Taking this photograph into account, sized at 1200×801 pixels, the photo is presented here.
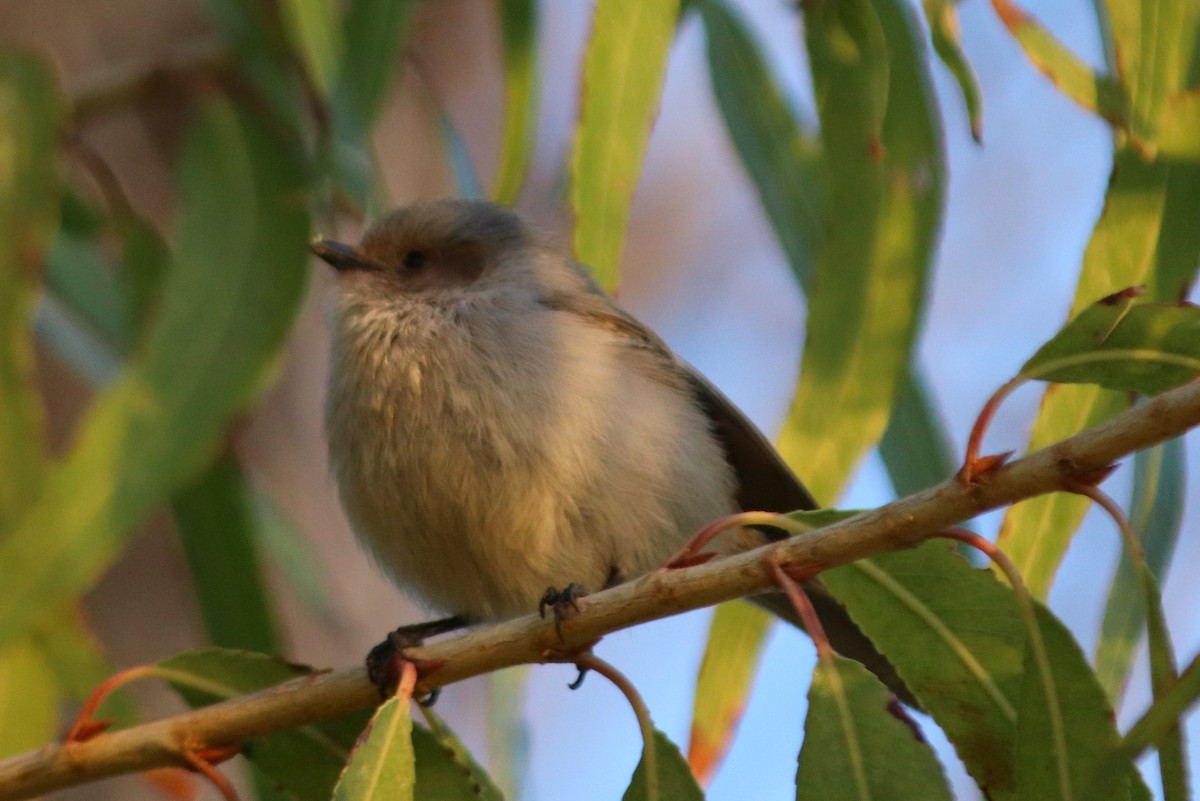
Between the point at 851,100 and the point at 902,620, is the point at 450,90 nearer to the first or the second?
the point at 851,100

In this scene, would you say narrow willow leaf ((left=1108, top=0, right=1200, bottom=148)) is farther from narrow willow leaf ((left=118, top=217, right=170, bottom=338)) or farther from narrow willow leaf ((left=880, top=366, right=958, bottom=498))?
narrow willow leaf ((left=118, top=217, right=170, bottom=338))

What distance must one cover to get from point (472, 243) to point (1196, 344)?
166cm

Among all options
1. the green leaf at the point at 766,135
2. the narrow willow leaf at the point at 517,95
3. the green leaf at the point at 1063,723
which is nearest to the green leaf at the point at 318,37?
the narrow willow leaf at the point at 517,95

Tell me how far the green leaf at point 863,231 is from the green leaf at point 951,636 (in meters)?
0.55

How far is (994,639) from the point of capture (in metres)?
1.59

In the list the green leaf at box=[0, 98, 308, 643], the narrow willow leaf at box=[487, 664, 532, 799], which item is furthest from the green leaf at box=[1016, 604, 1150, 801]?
the green leaf at box=[0, 98, 308, 643]

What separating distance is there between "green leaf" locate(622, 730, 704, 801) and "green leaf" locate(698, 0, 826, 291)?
1055 mm

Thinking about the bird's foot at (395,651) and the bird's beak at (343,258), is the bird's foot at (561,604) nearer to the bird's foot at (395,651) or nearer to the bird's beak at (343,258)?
the bird's foot at (395,651)

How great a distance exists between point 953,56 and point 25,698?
5.50 feet

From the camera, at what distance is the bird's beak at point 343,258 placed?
275cm

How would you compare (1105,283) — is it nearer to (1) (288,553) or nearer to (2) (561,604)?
(2) (561,604)

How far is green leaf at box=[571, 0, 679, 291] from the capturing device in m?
2.14

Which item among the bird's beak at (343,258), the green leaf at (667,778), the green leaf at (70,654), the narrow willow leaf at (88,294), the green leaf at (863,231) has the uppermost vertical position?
the narrow willow leaf at (88,294)

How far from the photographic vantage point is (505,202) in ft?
8.06
